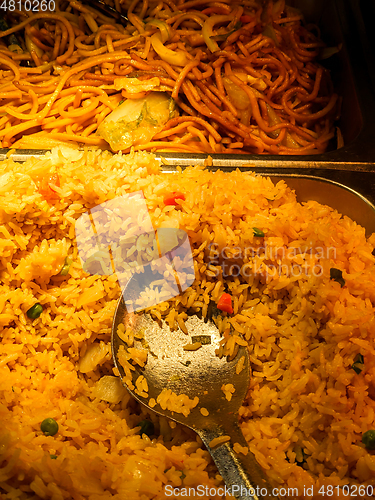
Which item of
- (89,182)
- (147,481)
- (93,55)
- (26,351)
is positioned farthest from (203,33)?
(147,481)

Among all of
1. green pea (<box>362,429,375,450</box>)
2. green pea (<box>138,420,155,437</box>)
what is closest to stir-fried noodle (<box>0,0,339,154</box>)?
green pea (<box>138,420,155,437</box>)

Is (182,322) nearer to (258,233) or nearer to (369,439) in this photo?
(258,233)

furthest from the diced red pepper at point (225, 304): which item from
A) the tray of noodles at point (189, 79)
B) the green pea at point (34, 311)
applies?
the tray of noodles at point (189, 79)

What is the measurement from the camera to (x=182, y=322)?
1831 millimetres

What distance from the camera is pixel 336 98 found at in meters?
3.00

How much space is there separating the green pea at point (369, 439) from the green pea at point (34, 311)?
56.8 inches

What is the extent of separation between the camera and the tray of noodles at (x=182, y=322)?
1399mm

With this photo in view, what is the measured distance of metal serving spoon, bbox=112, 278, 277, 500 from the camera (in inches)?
57.6

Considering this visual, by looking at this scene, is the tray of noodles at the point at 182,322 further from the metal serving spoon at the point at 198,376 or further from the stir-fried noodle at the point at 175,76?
the stir-fried noodle at the point at 175,76

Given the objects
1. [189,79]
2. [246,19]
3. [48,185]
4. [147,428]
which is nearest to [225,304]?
[147,428]

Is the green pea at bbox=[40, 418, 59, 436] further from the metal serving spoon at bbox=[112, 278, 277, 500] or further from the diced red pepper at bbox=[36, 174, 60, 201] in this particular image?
the diced red pepper at bbox=[36, 174, 60, 201]

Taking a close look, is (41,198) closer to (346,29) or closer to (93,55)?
(93,55)

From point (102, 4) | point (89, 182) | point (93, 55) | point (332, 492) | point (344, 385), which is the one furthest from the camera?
point (102, 4)

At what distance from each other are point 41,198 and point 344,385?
5.18 feet
